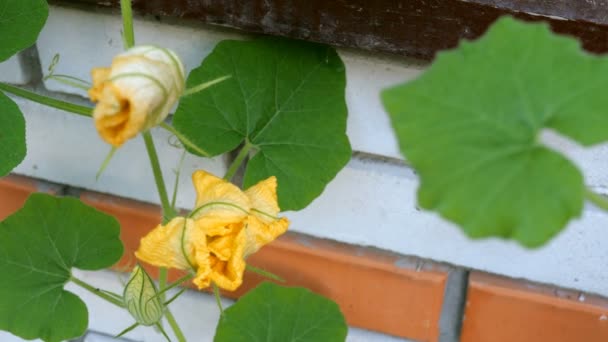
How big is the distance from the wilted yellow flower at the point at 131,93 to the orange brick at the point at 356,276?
384 millimetres

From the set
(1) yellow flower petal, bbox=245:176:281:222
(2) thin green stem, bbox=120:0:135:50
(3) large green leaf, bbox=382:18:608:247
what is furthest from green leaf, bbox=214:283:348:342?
(3) large green leaf, bbox=382:18:608:247

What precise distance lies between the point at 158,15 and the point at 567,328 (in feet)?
1.60

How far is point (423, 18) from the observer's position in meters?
0.56

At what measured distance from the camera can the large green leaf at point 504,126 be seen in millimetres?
306

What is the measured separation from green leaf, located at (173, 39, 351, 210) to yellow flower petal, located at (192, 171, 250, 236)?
11cm

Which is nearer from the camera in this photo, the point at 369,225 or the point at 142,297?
the point at 142,297

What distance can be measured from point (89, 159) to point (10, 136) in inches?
8.1

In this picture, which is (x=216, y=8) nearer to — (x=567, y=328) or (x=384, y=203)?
(x=384, y=203)

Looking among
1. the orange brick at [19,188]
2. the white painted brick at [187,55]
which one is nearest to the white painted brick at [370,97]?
the white painted brick at [187,55]

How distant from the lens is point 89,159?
2.60 ft

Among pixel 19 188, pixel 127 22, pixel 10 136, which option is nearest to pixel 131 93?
pixel 127 22

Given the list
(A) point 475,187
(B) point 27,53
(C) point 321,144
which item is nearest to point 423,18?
(C) point 321,144

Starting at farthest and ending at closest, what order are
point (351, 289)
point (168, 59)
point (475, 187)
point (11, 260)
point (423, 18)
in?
point (351, 289)
point (11, 260)
point (423, 18)
point (168, 59)
point (475, 187)

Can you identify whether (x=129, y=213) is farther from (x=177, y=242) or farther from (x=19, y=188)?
(x=177, y=242)
